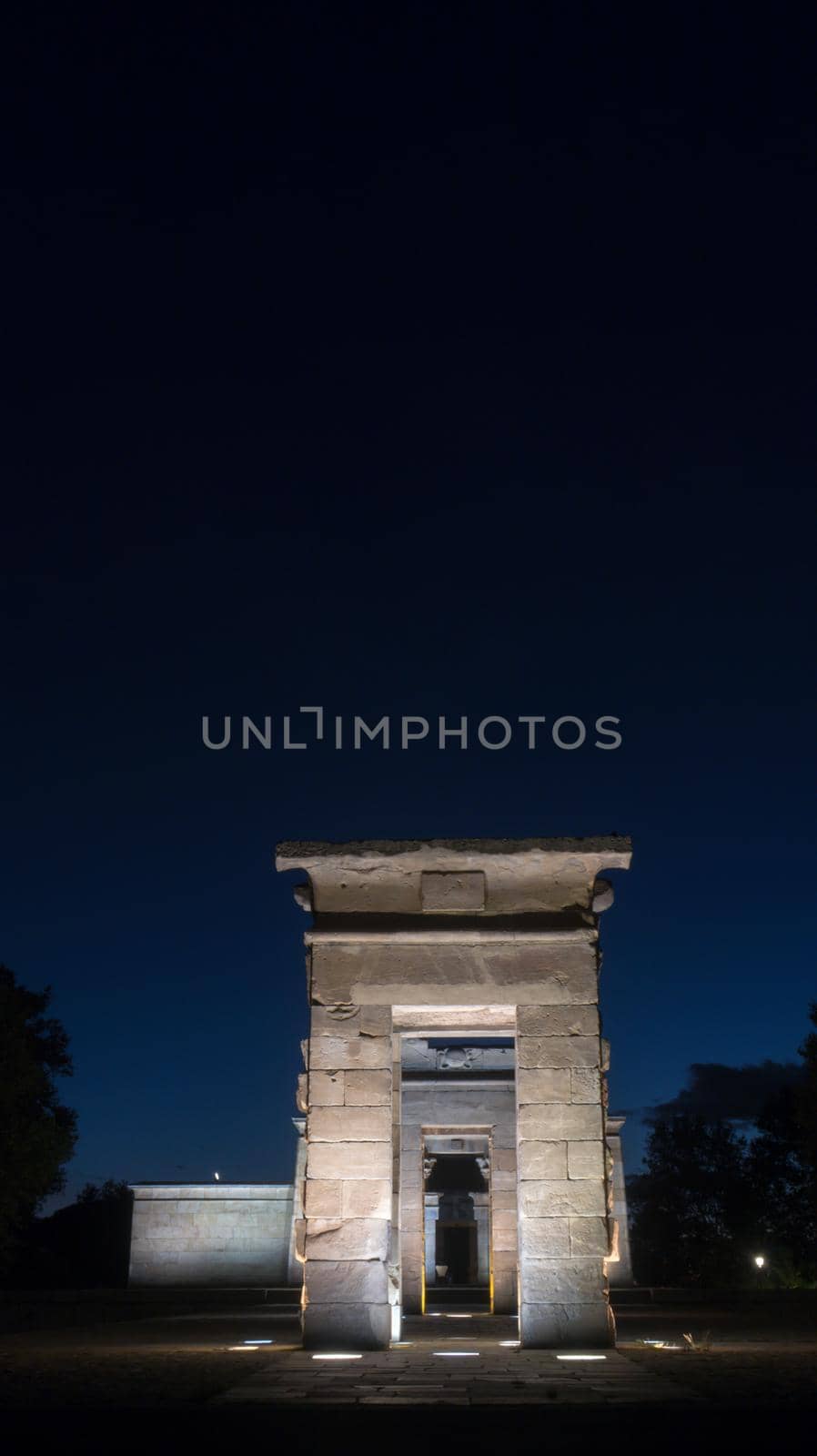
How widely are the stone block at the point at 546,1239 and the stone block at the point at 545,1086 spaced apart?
45.6 inches

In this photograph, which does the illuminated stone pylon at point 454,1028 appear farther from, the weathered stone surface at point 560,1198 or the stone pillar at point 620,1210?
the stone pillar at point 620,1210

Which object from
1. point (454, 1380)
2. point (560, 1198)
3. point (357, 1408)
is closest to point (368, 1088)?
point (560, 1198)

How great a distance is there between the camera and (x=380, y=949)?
1309 centimetres

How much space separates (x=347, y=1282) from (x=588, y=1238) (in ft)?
7.97

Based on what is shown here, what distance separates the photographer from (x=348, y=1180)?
12.4 m

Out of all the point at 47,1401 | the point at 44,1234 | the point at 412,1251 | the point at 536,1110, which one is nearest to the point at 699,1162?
the point at 44,1234

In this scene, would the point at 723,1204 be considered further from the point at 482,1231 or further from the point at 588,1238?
the point at 588,1238

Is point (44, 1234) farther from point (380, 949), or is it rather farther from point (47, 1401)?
point (47, 1401)

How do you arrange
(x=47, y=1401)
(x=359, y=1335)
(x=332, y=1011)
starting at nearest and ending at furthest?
(x=47, y=1401), (x=359, y=1335), (x=332, y=1011)

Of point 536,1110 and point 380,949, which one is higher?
point 380,949

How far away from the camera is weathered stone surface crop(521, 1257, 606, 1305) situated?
12.0 m

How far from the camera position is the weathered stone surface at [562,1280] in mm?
12031

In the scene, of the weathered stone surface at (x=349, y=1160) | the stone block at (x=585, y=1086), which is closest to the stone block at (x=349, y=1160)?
the weathered stone surface at (x=349, y=1160)

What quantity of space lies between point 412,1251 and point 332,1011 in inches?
404
